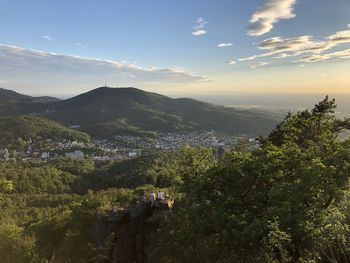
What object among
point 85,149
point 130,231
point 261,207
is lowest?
point 85,149

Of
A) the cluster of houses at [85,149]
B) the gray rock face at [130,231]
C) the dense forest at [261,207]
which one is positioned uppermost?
the dense forest at [261,207]

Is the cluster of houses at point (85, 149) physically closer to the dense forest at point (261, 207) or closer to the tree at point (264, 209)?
the dense forest at point (261, 207)

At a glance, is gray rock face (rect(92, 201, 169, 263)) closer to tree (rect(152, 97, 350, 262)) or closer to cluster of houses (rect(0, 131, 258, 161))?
tree (rect(152, 97, 350, 262))

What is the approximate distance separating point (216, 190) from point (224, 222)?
6.58 ft

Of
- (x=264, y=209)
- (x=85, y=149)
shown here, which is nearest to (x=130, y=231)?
(x=264, y=209)

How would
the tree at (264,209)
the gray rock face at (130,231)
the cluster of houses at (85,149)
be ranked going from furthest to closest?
the cluster of houses at (85,149)
the gray rock face at (130,231)
the tree at (264,209)

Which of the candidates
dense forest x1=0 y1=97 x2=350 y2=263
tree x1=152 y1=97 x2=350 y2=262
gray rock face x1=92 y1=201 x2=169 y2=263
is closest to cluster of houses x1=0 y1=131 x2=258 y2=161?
gray rock face x1=92 y1=201 x2=169 y2=263

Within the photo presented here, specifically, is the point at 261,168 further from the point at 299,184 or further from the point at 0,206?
the point at 0,206

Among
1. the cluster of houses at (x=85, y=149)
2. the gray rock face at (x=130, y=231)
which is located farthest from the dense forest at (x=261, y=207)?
the cluster of houses at (x=85, y=149)

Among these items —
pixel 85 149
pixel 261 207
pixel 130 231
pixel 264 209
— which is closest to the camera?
pixel 264 209

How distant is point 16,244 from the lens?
29.6 metres

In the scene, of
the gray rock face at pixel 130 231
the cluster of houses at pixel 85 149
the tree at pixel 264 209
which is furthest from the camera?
the cluster of houses at pixel 85 149

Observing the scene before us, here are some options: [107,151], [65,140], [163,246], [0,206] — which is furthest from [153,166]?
[65,140]

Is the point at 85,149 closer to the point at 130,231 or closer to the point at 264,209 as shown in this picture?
the point at 130,231
